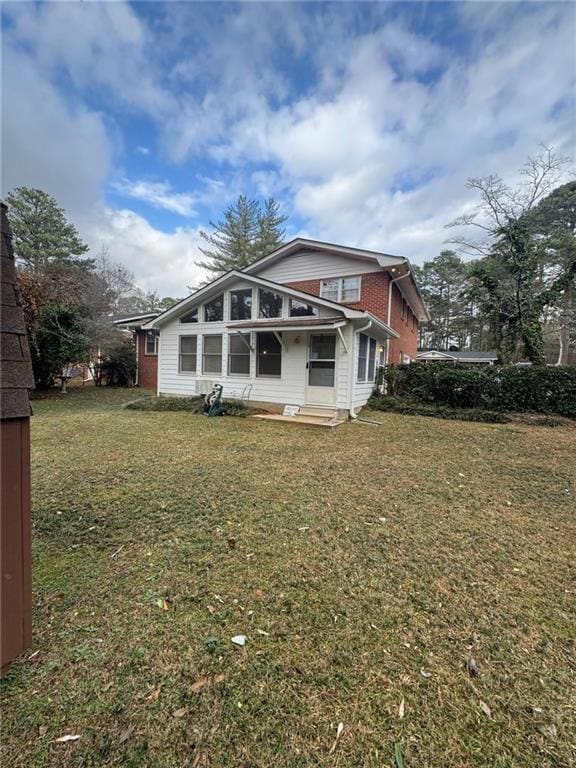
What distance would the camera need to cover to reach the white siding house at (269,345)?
349 inches

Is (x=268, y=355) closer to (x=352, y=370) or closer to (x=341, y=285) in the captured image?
(x=352, y=370)

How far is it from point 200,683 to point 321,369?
26.1ft

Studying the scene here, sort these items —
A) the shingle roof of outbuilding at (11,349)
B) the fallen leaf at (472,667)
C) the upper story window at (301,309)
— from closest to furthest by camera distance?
the shingle roof of outbuilding at (11,349)
the fallen leaf at (472,667)
the upper story window at (301,309)

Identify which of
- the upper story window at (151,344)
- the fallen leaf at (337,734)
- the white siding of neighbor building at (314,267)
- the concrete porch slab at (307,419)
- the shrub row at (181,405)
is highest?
the white siding of neighbor building at (314,267)

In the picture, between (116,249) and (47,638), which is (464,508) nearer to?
(47,638)

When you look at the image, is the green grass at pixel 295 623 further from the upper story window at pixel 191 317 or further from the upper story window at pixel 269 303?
the upper story window at pixel 191 317

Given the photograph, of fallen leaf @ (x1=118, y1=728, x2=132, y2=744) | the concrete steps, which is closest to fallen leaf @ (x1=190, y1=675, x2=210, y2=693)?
fallen leaf @ (x1=118, y1=728, x2=132, y2=744)

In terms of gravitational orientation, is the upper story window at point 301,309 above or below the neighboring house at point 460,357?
above

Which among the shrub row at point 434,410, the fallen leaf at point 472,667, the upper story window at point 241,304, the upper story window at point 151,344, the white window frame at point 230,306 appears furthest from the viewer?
the upper story window at point 151,344

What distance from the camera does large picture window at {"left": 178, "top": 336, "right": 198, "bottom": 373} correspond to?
11.3 metres

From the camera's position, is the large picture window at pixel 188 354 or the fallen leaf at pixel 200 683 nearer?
the fallen leaf at pixel 200 683

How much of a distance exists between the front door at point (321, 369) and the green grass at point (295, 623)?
4655 mm

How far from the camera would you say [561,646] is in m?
1.92

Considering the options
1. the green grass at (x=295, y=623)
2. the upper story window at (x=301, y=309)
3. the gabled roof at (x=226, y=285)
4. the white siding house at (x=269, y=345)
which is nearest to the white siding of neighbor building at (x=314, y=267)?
the white siding house at (x=269, y=345)
